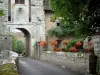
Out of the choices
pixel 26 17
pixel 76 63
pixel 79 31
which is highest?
pixel 26 17

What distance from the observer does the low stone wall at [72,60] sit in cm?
1381

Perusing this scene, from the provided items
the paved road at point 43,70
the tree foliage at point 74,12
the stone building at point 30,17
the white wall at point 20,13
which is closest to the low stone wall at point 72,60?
the paved road at point 43,70

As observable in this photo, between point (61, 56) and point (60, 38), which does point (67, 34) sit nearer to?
point (60, 38)

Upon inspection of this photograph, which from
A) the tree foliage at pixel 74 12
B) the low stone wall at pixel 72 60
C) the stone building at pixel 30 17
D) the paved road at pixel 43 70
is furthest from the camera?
the stone building at pixel 30 17

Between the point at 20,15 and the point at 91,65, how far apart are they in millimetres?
19537

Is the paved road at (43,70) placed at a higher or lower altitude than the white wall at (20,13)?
lower

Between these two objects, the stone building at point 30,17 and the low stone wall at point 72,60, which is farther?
the stone building at point 30,17

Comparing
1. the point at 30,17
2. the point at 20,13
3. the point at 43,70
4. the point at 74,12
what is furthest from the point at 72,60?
the point at 20,13

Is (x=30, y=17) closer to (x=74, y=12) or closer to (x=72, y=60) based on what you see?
(x=72, y=60)

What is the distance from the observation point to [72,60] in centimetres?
1612

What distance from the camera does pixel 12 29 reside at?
30.9 metres

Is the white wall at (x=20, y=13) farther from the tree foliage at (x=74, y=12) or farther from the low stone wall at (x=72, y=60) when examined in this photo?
the tree foliage at (x=74, y=12)

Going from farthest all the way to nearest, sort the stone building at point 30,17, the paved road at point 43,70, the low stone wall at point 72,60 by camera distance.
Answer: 1. the stone building at point 30,17
2. the paved road at point 43,70
3. the low stone wall at point 72,60

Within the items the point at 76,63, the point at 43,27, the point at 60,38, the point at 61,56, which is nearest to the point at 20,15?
the point at 43,27
